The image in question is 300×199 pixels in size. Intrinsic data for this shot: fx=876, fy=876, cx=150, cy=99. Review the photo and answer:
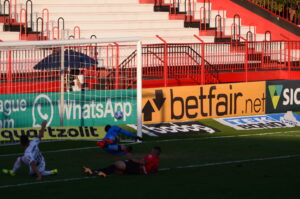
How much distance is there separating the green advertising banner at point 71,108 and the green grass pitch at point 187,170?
1208 millimetres

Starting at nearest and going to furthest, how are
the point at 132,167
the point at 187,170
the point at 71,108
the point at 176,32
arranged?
the point at 132,167, the point at 187,170, the point at 71,108, the point at 176,32

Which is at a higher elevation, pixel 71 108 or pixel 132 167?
pixel 71 108

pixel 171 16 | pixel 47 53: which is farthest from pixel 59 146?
pixel 171 16

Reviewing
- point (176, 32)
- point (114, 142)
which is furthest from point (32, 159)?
point (176, 32)

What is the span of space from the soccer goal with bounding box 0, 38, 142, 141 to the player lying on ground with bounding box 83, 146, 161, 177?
5290 mm

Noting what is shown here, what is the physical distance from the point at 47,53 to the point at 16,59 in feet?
4.65

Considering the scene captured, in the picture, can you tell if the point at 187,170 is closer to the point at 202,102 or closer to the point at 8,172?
the point at 8,172

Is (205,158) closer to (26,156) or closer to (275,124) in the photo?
(26,156)

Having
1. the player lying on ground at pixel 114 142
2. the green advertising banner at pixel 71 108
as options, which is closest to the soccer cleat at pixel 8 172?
the player lying on ground at pixel 114 142

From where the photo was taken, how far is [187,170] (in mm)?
19219

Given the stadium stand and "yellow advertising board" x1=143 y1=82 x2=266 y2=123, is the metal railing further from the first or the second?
"yellow advertising board" x1=143 y1=82 x2=266 y2=123

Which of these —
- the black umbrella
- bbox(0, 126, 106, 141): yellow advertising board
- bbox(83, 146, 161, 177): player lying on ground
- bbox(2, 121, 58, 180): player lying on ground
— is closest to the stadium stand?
the black umbrella

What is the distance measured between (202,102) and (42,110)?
5670 mm

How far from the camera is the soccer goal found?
24234 millimetres
